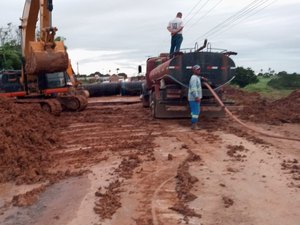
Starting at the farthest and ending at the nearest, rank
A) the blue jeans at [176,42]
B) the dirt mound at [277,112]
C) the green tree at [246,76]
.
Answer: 1. the green tree at [246,76]
2. the blue jeans at [176,42]
3. the dirt mound at [277,112]

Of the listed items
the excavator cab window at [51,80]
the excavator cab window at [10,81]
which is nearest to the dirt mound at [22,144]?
the excavator cab window at [51,80]

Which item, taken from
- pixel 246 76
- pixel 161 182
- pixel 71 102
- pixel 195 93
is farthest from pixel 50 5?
pixel 246 76

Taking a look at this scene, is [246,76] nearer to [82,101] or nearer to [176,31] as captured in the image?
[82,101]

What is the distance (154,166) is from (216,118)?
7321 mm

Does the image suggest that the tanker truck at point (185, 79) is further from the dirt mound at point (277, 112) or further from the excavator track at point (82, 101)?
the excavator track at point (82, 101)

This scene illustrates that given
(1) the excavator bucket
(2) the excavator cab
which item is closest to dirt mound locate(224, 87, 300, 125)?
(1) the excavator bucket

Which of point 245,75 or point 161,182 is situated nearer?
point 161,182

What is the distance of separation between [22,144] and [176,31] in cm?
843

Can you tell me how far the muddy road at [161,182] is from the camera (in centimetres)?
639

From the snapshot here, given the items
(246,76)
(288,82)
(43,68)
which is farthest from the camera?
(246,76)

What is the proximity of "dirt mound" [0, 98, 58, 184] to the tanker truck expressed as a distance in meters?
3.79

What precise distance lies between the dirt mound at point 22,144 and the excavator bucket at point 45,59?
2.29 m

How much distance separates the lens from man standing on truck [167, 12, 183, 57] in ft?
56.9

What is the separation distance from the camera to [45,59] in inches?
643
